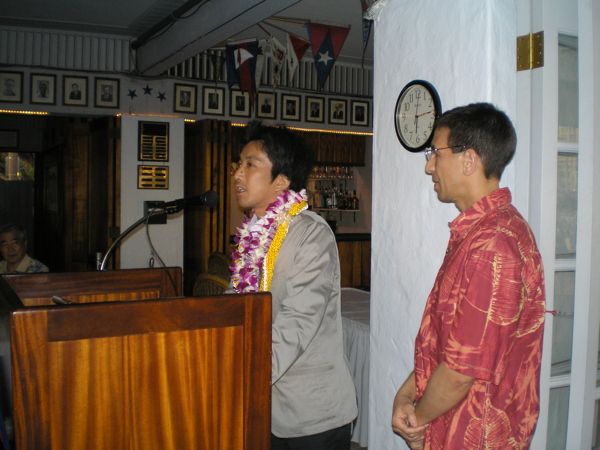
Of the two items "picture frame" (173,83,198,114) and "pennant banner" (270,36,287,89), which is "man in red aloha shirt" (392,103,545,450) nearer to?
"pennant banner" (270,36,287,89)

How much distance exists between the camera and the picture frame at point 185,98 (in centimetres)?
684

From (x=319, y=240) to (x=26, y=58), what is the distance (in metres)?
6.08

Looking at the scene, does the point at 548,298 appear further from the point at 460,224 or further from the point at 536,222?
the point at 460,224

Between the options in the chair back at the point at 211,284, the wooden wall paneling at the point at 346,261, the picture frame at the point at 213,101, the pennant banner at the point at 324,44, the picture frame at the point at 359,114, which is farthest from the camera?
the picture frame at the point at 359,114

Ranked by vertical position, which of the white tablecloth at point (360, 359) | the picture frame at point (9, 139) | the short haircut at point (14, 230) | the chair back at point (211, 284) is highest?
the picture frame at point (9, 139)

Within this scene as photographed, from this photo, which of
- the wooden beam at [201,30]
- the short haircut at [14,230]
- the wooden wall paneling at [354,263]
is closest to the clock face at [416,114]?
the wooden beam at [201,30]

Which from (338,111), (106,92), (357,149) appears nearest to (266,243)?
(106,92)

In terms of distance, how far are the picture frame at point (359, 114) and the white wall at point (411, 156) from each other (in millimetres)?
5839

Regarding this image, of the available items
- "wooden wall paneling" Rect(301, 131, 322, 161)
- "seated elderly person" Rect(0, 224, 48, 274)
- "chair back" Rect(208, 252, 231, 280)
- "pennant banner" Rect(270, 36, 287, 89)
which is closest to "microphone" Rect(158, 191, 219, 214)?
"chair back" Rect(208, 252, 231, 280)

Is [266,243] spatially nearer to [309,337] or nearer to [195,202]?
[195,202]

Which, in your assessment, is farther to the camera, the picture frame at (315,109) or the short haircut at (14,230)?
the picture frame at (315,109)

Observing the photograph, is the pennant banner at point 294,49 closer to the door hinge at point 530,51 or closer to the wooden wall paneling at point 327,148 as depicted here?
the wooden wall paneling at point 327,148

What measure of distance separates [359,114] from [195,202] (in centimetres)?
669

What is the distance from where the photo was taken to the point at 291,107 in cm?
753
